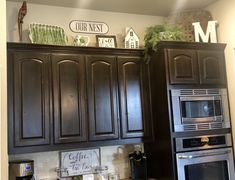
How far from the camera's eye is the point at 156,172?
307 cm

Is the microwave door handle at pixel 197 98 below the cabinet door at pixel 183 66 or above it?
below

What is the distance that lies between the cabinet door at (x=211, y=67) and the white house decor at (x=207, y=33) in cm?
18

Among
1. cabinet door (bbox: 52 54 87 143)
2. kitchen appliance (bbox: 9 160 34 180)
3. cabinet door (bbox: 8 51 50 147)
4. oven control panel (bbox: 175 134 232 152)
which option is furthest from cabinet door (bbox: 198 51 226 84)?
kitchen appliance (bbox: 9 160 34 180)

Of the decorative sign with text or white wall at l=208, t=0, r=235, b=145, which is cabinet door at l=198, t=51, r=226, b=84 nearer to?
white wall at l=208, t=0, r=235, b=145

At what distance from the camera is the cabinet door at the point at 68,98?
9.09 ft

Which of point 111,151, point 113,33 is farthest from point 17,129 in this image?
point 113,33

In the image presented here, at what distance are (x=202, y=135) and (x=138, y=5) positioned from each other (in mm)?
1647

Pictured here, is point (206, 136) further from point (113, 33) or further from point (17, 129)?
point (17, 129)

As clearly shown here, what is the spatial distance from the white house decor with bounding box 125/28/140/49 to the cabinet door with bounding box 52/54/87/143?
2.19 feet

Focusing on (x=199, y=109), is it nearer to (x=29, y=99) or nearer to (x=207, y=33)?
(x=207, y=33)

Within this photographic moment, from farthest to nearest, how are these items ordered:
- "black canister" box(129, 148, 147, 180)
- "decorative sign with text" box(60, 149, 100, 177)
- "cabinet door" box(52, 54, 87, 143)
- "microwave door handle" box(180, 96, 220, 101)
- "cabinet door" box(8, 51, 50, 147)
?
"black canister" box(129, 148, 147, 180) → "decorative sign with text" box(60, 149, 100, 177) → "microwave door handle" box(180, 96, 220, 101) → "cabinet door" box(52, 54, 87, 143) → "cabinet door" box(8, 51, 50, 147)

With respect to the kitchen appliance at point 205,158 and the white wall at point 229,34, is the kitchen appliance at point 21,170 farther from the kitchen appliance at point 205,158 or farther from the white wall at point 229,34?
the white wall at point 229,34

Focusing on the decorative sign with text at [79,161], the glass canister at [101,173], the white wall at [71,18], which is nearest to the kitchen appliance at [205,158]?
the glass canister at [101,173]

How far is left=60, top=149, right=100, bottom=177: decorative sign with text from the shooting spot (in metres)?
3.01
